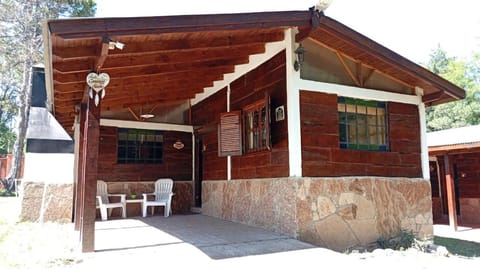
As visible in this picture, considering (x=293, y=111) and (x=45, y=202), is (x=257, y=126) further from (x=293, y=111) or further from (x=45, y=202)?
(x=45, y=202)

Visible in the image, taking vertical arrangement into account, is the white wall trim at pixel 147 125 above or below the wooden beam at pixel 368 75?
below

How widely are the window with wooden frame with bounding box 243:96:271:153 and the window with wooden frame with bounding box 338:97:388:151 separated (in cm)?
127

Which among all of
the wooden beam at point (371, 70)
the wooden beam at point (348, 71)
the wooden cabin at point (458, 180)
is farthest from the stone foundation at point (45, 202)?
the wooden cabin at point (458, 180)

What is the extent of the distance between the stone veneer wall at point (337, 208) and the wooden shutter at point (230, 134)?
641 millimetres

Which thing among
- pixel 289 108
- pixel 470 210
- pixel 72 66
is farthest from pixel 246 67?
pixel 470 210

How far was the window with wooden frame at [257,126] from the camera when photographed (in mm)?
6020

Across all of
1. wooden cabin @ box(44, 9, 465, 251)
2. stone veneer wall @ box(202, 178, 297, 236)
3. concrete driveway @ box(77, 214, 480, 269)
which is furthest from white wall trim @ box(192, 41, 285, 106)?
concrete driveway @ box(77, 214, 480, 269)

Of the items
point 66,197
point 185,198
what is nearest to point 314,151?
point 185,198

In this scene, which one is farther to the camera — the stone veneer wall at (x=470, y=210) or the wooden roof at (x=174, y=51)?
the stone veneer wall at (x=470, y=210)

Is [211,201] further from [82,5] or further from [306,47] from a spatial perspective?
[82,5]

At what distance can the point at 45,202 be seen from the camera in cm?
775

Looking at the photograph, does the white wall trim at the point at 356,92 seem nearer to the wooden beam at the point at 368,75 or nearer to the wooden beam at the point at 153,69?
the wooden beam at the point at 368,75

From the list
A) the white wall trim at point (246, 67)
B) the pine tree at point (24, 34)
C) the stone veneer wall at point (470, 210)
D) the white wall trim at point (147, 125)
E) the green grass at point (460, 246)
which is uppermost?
the pine tree at point (24, 34)

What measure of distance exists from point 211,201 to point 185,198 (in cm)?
143
